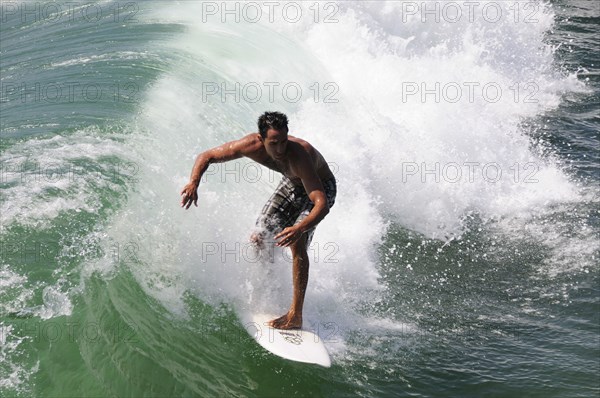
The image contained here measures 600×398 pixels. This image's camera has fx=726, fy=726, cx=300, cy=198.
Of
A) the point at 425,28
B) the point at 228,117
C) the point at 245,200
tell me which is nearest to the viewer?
the point at 245,200

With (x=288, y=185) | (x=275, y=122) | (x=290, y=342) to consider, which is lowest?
(x=290, y=342)

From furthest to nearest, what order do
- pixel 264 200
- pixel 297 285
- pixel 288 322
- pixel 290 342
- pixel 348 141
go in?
pixel 348 141
pixel 264 200
pixel 288 322
pixel 297 285
pixel 290 342

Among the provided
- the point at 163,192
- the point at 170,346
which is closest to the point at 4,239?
the point at 163,192

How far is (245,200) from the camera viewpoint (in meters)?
7.54

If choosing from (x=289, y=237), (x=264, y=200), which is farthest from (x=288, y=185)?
(x=264, y=200)

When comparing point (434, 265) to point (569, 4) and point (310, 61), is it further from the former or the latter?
point (569, 4)

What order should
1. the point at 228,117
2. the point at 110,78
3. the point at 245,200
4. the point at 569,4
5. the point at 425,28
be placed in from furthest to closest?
the point at 569,4, the point at 425,28, the point at 110,78, the point at 228,117, the point at 245,200

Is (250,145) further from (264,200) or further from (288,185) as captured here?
(264,200)

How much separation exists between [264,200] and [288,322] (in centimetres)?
218

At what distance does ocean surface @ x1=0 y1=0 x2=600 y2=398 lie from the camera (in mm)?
5441

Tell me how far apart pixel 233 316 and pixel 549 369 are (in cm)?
252

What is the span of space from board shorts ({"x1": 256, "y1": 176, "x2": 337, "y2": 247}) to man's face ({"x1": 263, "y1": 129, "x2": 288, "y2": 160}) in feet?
1.77

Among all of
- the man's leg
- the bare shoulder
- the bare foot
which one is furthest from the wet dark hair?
the bare foot

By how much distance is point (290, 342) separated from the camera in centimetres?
566
